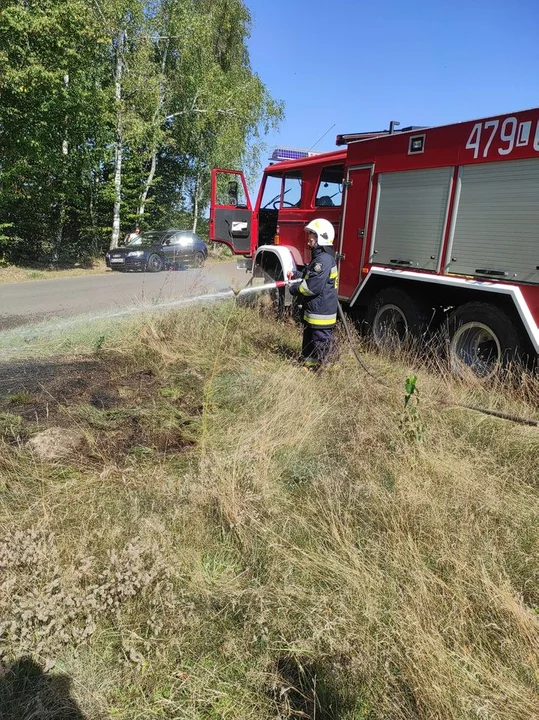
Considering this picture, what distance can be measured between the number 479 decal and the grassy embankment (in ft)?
8.18

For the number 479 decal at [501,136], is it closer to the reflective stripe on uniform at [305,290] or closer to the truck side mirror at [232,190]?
the reflective stripe on uniform at [305,290]

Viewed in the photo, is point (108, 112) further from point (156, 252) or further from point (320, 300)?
point (320, 300)

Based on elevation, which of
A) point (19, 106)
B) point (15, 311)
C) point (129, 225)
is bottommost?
point (15, 311)

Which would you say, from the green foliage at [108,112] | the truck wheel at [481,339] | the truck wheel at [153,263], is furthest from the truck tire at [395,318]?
the truck wheel at [153,263]

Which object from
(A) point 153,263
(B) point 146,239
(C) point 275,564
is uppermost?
(B) point 146,239

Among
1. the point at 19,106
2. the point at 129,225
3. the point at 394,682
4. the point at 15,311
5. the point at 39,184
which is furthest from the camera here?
the point at 129,225

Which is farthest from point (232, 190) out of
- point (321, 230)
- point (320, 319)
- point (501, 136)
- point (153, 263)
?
point (153, 263)

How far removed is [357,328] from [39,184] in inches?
539

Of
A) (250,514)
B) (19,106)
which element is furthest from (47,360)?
(19,106)

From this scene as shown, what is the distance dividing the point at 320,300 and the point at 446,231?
1488 mm

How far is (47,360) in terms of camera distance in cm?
544

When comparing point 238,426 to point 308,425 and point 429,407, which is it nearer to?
point 308,425

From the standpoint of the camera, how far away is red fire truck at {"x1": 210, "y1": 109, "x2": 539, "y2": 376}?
4.50 meters

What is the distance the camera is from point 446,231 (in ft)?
17.0
